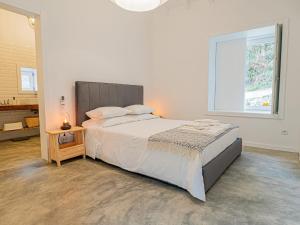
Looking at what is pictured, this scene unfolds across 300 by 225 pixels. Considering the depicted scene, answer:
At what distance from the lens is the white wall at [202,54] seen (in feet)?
10.9

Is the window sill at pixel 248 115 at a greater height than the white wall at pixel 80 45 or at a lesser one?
lesser

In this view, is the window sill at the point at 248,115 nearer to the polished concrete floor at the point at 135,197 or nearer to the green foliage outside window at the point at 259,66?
the green foliage outside window at the point at 259,66

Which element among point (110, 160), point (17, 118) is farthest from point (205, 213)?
point (17, 118)

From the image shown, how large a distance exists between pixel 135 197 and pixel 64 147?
160cm

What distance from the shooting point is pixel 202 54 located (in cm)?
422

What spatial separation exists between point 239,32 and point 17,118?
17.3 feet

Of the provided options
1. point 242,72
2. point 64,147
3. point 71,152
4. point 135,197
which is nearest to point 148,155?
point 135,197

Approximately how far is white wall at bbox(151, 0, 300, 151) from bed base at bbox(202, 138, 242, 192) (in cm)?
124

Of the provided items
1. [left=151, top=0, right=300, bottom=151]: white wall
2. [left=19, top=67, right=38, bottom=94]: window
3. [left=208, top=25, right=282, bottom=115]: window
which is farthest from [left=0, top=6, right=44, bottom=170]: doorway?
[left=208, top=25, right=282, bottom=115]: window

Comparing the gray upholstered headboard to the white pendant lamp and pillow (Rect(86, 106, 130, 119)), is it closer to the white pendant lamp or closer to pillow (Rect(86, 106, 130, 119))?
pillow (Rect(86, 106, 130, 119))

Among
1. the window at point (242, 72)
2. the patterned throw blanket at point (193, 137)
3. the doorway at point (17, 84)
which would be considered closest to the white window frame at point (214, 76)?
the window at point (242, 72)

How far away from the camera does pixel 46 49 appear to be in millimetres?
2914

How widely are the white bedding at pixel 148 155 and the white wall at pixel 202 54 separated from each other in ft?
3.78

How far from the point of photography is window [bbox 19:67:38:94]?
4.62 metres
